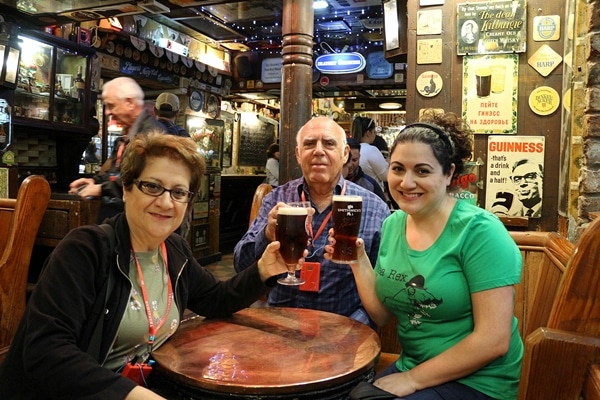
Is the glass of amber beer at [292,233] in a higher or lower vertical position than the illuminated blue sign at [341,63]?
lower

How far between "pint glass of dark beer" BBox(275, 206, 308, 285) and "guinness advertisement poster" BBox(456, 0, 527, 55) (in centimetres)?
246

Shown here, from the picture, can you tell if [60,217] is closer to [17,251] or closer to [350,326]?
[17,251]

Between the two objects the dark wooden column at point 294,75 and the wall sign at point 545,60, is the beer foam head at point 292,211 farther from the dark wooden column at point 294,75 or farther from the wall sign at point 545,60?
the wall sign at point 545,60

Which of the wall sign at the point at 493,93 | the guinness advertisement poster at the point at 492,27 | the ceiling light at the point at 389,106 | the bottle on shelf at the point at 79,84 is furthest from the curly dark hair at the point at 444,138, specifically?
the ceiling light at the point at 389,106

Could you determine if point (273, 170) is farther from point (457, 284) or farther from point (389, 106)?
point (457, 284)

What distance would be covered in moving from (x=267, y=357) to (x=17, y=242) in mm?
2245

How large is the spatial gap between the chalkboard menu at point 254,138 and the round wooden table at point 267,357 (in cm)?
993

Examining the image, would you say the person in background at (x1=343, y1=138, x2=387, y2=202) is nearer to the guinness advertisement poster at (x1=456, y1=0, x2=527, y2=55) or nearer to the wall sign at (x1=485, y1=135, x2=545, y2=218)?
the wall sign at (x1=485, y1=135, x2=545, y2=218)

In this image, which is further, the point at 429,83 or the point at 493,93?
the point at 429,83

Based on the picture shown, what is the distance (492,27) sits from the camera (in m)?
3.46

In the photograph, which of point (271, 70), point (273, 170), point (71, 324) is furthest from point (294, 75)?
point (271, 70)

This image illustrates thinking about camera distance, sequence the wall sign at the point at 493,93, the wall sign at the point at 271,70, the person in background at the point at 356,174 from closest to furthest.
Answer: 1. the wall sign at the point at 493,93
2. the person in background at the point at 356,174
3. the wall sign at the point at 271,70

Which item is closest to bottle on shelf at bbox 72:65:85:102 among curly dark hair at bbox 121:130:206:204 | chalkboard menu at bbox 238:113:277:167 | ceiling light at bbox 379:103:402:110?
curly dark hair at bbox 121:130:206:204

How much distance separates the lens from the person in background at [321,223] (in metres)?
2.22
